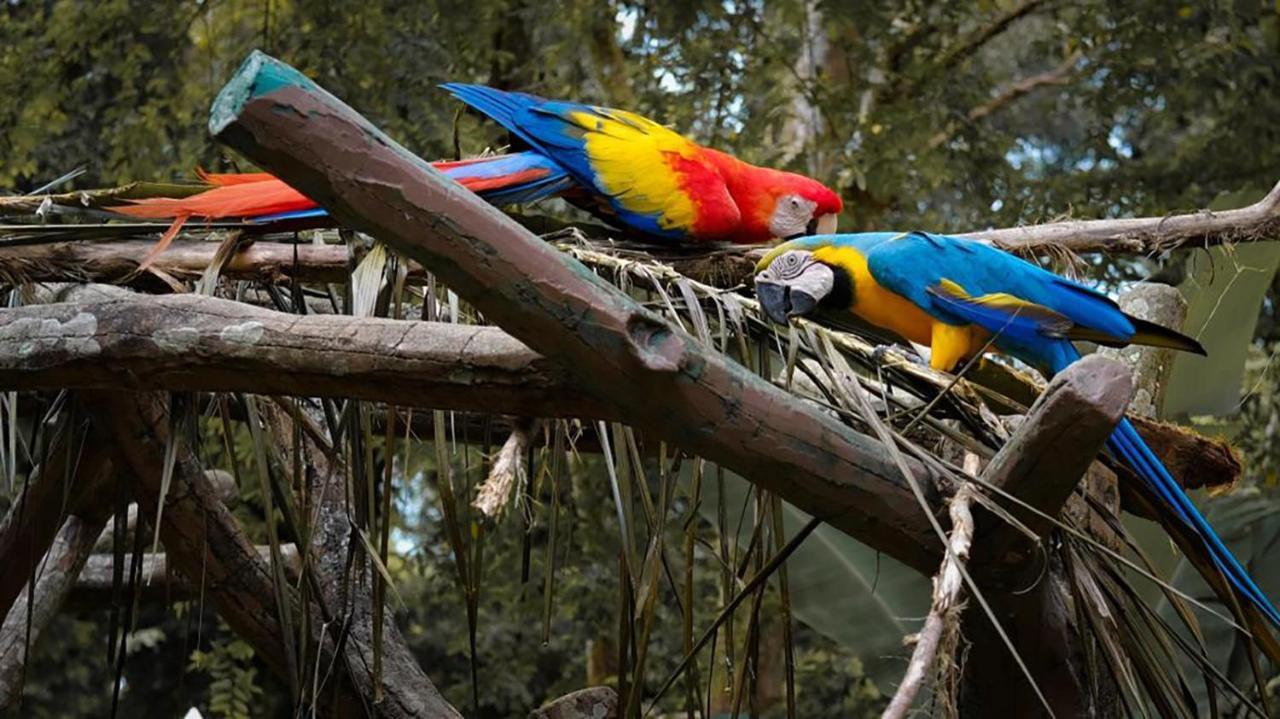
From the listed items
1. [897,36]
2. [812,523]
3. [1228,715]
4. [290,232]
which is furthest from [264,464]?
[897,36]

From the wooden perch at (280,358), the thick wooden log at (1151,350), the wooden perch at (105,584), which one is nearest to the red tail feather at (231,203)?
the wooden perch at (280,358)

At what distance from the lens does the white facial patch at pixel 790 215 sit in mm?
2420

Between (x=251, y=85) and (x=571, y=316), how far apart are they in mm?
287

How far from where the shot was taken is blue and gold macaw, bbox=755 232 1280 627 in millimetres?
1789

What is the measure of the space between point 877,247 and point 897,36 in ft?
7.96

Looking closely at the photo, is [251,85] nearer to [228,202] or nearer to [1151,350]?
[228,202]

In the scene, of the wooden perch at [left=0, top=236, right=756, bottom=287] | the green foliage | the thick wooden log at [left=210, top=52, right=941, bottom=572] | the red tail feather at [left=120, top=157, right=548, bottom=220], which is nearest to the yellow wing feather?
the wooden perch at [left=0, top=236, right=756, bottom=287]

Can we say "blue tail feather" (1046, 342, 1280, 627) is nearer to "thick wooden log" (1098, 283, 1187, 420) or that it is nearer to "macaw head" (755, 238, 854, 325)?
"macaw head" (755, 238, 854, 325)

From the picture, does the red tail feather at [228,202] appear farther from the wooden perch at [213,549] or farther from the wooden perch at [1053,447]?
the wooden perch at [1053,447]

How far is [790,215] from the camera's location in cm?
243

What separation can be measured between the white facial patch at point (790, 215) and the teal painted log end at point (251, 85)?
1534 millimetres

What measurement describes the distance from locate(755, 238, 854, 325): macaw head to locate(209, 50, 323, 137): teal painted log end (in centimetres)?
89

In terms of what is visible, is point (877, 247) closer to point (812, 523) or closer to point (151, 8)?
point (812, 523)

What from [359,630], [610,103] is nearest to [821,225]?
[359,630]
